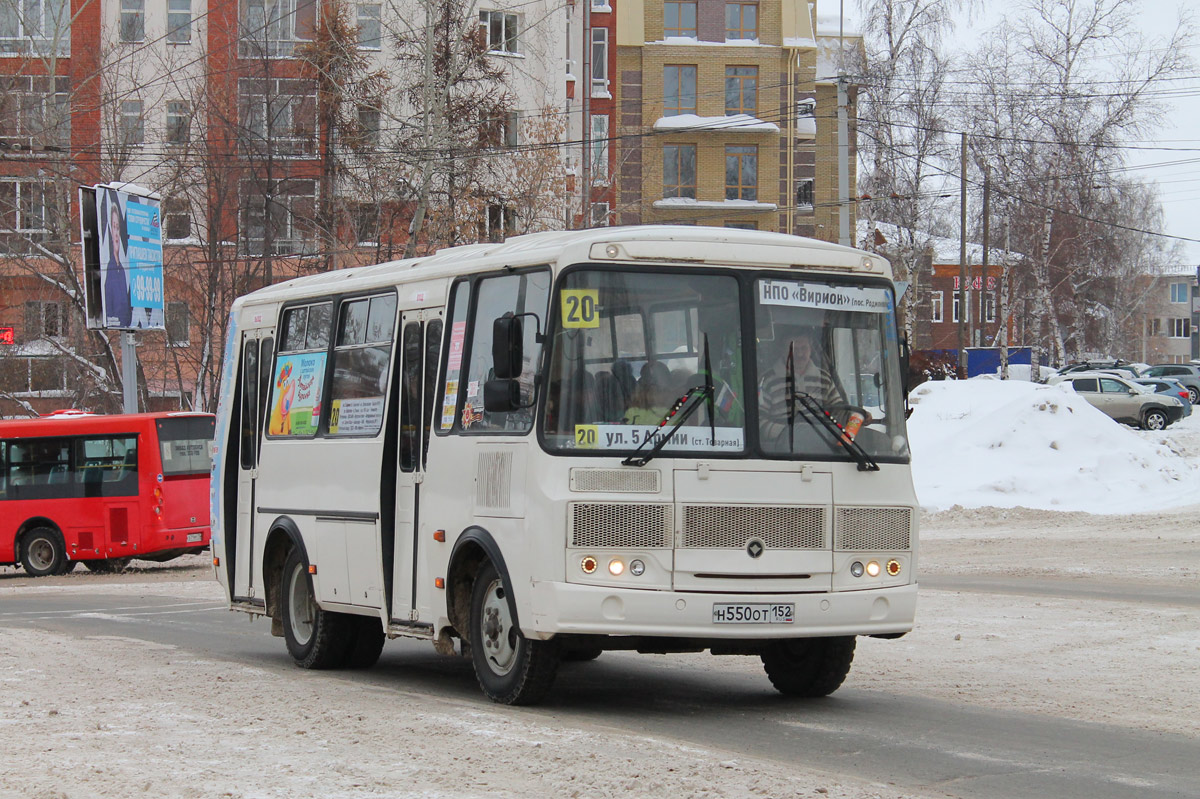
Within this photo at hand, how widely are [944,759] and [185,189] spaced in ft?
141

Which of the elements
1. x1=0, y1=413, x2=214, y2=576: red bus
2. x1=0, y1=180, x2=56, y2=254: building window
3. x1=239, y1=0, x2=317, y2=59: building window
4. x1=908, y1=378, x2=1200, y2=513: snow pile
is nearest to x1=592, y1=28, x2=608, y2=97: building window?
x1=239, y1=0, x2=317, y2=59: building window

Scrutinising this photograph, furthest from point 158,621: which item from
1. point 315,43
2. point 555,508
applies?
point 315,43

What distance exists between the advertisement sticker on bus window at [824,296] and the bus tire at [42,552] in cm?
2136

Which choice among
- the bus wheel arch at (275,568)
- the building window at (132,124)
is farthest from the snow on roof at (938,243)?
the bus wheel arch at (275,568)

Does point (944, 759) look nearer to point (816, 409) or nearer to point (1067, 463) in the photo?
point (816, 409)

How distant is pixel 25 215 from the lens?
50.9 m

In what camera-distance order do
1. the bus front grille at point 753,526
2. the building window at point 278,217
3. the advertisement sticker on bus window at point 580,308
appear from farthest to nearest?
the building window at point 278,217 < the advertisement sticker on bus window at point 580,308 < the bus front grille at point 753,526

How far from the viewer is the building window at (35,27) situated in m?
51.5

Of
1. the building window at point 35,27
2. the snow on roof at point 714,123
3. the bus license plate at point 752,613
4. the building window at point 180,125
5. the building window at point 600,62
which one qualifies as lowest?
the bus license plate at point 752,613

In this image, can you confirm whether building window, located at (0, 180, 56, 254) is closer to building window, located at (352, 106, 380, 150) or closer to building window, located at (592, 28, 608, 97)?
building window, located at (352, 106, 380, 150)

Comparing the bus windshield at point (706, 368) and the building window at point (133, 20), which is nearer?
the bus windshield at point (706, 368)

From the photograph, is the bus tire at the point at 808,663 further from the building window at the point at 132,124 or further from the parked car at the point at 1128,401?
the parked car at the point at 1128,401

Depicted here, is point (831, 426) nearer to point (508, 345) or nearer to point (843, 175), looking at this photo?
point (508, 345)

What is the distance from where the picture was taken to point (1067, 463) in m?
32.2
